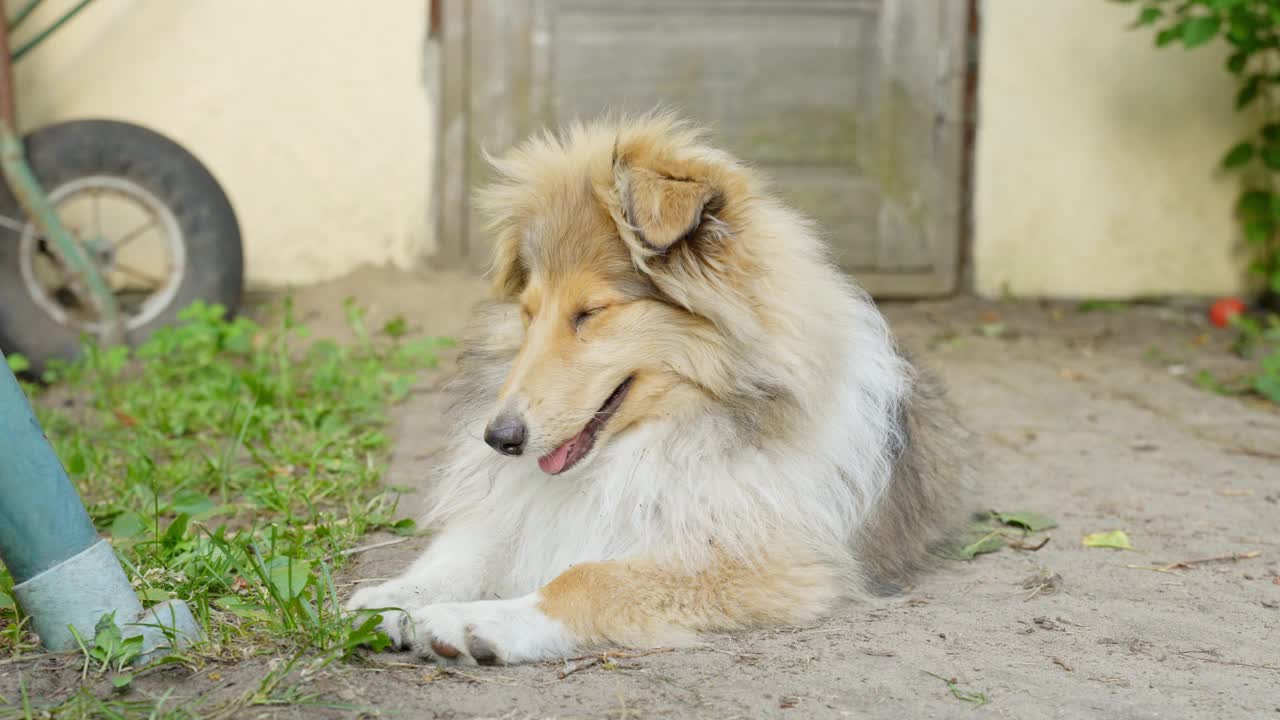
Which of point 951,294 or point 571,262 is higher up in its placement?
point 571,262

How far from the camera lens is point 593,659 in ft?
9.38

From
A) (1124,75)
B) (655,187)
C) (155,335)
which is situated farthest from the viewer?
(1124,75)

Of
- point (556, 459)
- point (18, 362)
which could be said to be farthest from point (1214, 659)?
point (18, 362)

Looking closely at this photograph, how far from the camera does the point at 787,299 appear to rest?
329 centimetres

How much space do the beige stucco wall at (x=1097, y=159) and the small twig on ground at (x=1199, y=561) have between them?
14.5 ft

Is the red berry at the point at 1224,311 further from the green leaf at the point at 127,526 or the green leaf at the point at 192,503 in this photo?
the green leaf at the point at 127,526

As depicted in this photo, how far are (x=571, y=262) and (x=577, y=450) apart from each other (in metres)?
0.49

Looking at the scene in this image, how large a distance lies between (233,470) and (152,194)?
2684 mm

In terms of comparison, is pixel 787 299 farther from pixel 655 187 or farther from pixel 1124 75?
pixel 1124 75

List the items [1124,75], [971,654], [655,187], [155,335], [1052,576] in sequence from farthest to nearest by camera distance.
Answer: [1124,75]
[155,335]
[1052,576]
[655,187]
[971,654]

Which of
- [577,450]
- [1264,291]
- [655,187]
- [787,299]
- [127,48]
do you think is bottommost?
[1264,291]

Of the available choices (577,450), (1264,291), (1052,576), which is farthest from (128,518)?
(1264,291)

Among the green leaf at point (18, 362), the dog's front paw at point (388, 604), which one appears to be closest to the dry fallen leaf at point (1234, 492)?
the dog's front paw at point (388, 604)

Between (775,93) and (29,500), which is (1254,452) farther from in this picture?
(29,500)
